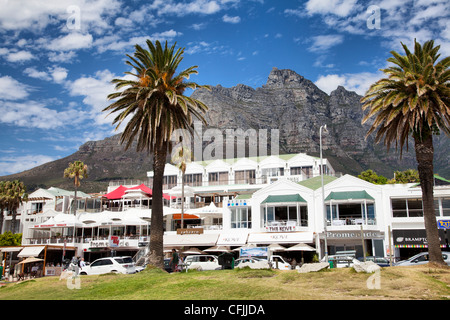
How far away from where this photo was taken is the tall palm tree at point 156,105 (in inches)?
1140

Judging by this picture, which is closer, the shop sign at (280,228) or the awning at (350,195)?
the awning at (350,195)

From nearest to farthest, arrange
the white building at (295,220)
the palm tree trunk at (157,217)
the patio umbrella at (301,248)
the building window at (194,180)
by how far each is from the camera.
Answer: the palm tree trunk at (157,217) < the patio umbrella at (301,248) < the white building at (295,220) < the building window at (194,180)

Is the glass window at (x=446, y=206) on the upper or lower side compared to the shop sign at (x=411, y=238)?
upper

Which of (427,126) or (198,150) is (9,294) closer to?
(427,126)

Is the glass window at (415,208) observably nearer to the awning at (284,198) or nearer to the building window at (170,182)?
the awning at (284,198)

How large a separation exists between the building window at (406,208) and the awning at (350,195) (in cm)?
354

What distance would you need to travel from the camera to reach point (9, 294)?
1920cm

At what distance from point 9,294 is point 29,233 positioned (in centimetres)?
5904

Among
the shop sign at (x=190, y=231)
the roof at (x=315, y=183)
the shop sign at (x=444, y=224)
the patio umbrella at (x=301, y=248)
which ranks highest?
the roof at (x=315, y=183)

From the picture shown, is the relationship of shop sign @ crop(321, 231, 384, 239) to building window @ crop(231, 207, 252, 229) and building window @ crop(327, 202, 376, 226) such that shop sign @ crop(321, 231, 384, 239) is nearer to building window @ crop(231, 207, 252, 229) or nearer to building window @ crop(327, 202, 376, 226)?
building window @ crop(327, 202, 376, 226)

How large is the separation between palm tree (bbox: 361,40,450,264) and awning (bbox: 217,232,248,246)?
79.2 ft

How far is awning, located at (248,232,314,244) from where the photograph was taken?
149ft

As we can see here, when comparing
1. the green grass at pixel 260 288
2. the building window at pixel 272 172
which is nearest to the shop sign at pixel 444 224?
the green grass at pixel 260 288

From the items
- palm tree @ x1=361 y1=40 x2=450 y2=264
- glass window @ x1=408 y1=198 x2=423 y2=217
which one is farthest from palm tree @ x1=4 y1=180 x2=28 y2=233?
palm tree @ x1=361 y1=40 x2=450 y2=264
